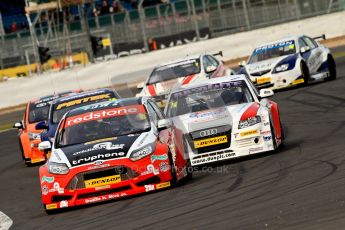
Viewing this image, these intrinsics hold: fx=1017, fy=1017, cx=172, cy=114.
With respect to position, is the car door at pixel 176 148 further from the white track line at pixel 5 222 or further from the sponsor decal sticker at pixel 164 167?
the white track line at pixel 5 222

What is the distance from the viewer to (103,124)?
43.8 feet

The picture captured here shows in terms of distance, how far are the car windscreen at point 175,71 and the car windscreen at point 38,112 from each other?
4021mm

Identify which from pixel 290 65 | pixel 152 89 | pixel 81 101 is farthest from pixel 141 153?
pixel 290 65

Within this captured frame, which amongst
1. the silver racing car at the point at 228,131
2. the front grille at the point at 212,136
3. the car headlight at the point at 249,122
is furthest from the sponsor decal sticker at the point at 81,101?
the car headlight at the point at 249,122

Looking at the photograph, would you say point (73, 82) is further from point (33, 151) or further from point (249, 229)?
point (249, 229)

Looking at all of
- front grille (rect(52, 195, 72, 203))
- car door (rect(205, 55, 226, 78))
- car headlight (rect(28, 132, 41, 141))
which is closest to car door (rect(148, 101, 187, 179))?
front grille (rect(52, 195, 72, 203))

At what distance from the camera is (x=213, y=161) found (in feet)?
45.8

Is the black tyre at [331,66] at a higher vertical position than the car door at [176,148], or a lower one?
lower

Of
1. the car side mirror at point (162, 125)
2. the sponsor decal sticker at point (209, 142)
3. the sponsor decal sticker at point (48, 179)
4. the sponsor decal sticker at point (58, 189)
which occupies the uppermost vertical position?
the car side mirror at point (162, 125)

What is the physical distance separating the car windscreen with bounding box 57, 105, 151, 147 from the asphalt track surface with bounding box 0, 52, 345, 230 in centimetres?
97

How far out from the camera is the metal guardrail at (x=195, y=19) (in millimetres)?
38406

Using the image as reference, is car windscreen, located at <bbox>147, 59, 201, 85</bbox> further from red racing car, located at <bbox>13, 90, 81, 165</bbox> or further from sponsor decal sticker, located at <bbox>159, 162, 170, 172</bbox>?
sponsor decal sticker, located at <bbox>159, 162, 170, 172</bbox>

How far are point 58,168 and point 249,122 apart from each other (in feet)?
9.91

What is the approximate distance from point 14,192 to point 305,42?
12.7 meters
